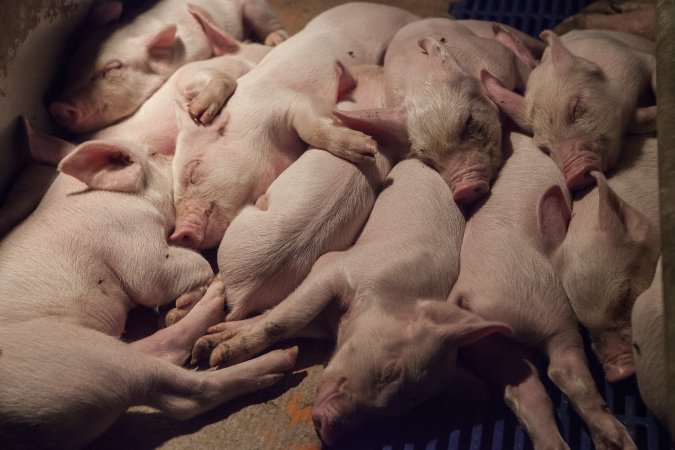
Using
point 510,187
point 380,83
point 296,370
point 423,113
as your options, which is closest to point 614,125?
point 510,187

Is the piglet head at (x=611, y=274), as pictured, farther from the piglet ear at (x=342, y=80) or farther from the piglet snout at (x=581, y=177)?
the piglet ear at (x=342, y=80)

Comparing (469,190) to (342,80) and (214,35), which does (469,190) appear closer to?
(342,80)

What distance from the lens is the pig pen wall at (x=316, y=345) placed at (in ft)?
6.48

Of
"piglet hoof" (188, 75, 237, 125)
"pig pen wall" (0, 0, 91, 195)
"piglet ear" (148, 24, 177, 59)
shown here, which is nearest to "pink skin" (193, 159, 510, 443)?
"piglet hoof" (188, 75, 237, 125)

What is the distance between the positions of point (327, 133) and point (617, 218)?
1.29m

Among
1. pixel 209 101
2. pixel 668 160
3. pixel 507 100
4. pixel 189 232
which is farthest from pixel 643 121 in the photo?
pixel 189 232

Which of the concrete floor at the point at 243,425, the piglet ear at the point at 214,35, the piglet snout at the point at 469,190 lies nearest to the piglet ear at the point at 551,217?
the piglet snout at the point at 469,190

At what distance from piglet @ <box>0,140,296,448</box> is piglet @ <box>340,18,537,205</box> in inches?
41.0

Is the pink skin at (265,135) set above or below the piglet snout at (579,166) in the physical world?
above

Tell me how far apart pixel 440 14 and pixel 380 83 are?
54.9 inches

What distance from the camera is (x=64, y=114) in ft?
10.8

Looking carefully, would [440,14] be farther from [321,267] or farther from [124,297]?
[124,297]

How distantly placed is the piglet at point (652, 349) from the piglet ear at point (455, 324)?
45 cm

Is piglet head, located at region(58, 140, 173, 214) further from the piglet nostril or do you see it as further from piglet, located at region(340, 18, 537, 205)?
piglet, located at region(340, 18, 537, 205)
